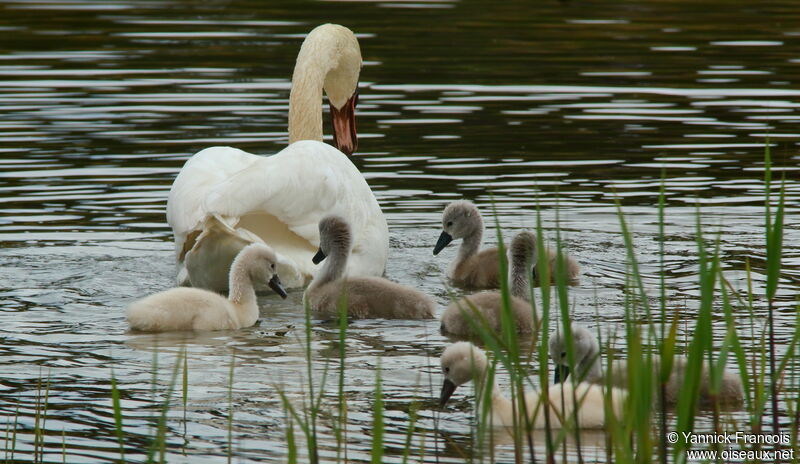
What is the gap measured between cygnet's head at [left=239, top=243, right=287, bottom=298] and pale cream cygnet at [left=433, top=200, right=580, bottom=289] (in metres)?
1.48

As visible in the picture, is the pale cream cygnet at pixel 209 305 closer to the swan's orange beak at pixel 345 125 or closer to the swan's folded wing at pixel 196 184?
the swan's folded wing at pixel 196 184

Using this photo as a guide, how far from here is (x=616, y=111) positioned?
14.5 meters

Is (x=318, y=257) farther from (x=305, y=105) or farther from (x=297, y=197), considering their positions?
(x=305, y=105)

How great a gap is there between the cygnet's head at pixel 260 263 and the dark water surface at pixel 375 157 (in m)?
0.23

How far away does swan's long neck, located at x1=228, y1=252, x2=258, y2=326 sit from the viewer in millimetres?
7309

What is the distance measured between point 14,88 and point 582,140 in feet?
21.0

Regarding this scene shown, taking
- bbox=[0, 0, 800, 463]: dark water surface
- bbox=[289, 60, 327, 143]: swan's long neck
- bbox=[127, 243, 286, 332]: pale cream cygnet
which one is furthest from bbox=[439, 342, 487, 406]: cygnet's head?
bbox=[289, 60, 327, 143]: swan's long neck

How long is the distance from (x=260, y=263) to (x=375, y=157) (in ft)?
16.2

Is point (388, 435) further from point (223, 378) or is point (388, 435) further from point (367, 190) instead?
point (367, 190)

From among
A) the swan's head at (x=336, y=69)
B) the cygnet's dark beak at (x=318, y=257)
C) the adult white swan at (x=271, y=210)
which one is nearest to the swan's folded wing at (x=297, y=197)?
the adult white swan at (x=271, y=210)

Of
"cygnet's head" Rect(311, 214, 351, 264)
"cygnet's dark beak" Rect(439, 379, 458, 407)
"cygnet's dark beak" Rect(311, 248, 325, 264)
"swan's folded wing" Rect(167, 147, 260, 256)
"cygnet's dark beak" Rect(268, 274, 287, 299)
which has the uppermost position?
"swan's folded wing" Rect(167, 147, 260, 256)

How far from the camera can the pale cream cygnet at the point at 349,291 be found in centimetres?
738

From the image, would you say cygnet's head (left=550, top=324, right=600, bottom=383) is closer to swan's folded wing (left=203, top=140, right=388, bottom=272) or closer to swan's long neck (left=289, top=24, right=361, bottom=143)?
swan's folded wing (left=203, top=140, right=388, bottom=272)

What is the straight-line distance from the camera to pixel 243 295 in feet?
24.1
